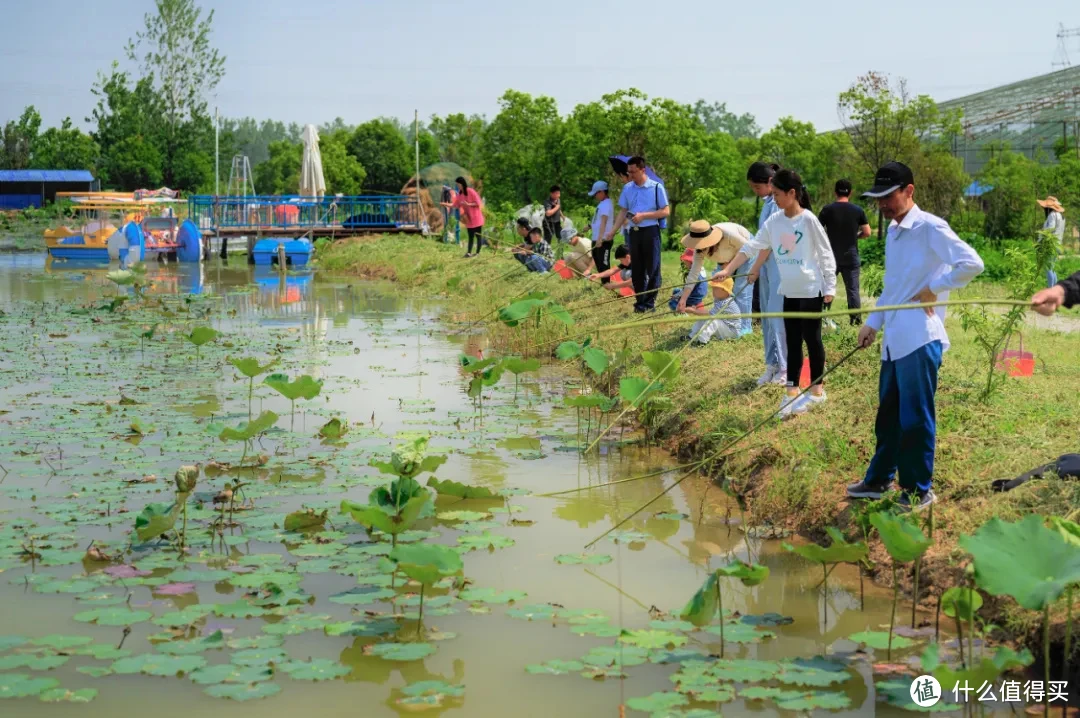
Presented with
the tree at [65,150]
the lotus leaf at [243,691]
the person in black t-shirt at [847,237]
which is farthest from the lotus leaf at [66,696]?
the tree at [65,150]

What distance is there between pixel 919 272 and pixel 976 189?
2797cm

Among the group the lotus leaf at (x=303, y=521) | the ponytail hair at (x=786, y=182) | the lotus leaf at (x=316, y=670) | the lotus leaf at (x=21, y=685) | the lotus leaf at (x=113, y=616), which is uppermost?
the ponytail hair at (x=786, y=182)

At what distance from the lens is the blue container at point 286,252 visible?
977 inches

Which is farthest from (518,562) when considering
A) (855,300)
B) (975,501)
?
(855,300)

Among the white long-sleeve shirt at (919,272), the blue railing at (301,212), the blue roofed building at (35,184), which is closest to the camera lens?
the white long-sleeve shirt at (919,272)

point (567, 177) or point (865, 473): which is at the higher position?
point (567, 177)

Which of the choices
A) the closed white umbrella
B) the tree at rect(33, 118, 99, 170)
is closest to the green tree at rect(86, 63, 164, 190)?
the tree at rect(33, 118, 99, 170)

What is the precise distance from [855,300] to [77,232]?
24096 millimetres

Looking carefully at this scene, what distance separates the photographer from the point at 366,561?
4840 mm

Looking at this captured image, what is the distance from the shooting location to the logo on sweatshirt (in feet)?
Answer: 20.4

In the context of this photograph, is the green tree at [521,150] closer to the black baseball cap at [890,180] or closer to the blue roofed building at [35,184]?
the black baseball cap at [890,180]

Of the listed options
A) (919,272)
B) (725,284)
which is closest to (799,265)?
(919,272)

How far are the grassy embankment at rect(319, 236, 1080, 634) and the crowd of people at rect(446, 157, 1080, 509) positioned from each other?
7.9 inches

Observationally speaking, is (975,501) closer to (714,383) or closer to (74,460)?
(714,383)
